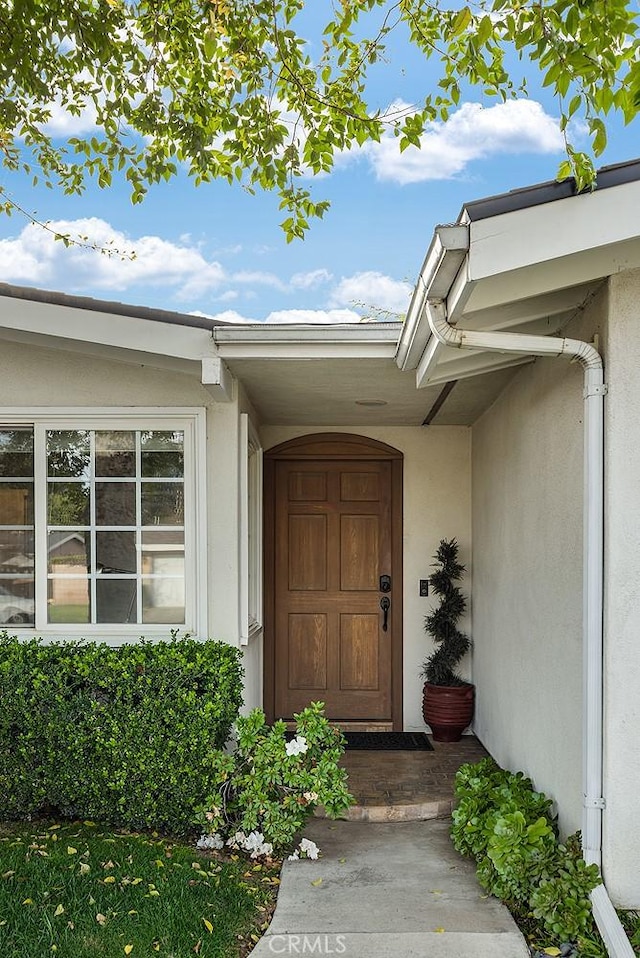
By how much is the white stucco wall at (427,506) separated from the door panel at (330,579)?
0.20 m

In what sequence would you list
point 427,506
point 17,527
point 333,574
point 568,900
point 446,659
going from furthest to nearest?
point 333,574
point 427,506
point 446,659
point 17,527
point 568,900

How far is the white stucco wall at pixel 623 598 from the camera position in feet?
11.2

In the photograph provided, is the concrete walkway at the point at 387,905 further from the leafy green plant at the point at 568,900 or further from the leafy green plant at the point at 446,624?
the leafy green plant at the point at 446,624

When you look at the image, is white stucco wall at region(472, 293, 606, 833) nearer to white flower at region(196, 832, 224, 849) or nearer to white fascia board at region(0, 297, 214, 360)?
white flower at region(196, 832, 224, 849)

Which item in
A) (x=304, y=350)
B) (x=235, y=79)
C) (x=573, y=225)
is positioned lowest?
(x=304, y=350)

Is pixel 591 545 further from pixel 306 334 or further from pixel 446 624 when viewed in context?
pixel 446 624

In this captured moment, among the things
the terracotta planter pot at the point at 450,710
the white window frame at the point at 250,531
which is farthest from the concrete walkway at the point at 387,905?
the terracotta planter pot at the point at 450,710

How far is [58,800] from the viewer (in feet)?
14.6

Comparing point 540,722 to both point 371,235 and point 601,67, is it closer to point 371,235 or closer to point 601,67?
point 601,67

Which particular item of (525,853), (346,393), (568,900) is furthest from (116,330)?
(568,900)

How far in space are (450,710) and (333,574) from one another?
148 centimetres

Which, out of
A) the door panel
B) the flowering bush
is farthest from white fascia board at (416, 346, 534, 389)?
the door panel

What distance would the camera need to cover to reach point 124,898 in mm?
3619

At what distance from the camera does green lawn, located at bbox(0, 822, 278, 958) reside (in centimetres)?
330
